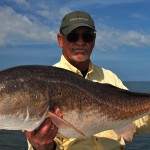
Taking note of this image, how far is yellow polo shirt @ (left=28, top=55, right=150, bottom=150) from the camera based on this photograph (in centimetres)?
640

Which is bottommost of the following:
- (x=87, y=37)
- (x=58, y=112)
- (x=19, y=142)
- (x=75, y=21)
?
(x=19, y=142)

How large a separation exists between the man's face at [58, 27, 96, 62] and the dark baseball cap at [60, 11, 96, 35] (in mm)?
80

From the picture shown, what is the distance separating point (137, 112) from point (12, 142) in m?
16.9

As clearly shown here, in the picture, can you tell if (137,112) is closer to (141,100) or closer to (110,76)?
(141,100)

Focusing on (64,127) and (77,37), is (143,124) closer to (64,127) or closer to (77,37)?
(77,37)

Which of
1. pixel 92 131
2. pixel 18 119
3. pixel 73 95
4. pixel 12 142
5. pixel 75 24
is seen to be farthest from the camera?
pixel 12 142

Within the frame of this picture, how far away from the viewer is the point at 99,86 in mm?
5875

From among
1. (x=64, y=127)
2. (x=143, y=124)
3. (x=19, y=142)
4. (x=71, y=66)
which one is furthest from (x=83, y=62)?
(x=19, y=142)

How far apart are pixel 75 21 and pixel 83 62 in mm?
796

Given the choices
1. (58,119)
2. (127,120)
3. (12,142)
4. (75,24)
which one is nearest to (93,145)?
(127,120)

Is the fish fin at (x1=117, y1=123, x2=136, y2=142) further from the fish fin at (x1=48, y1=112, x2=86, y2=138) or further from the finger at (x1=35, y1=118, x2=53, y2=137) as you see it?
the finger at (x1=35, y1=118, x2=53, y2=137)

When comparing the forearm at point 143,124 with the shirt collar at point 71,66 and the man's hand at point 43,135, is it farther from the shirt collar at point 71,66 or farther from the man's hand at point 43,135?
the man's hand at point 43,135

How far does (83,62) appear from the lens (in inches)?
285

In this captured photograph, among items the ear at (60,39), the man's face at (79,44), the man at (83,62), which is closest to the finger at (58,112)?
the man at (83,62)
